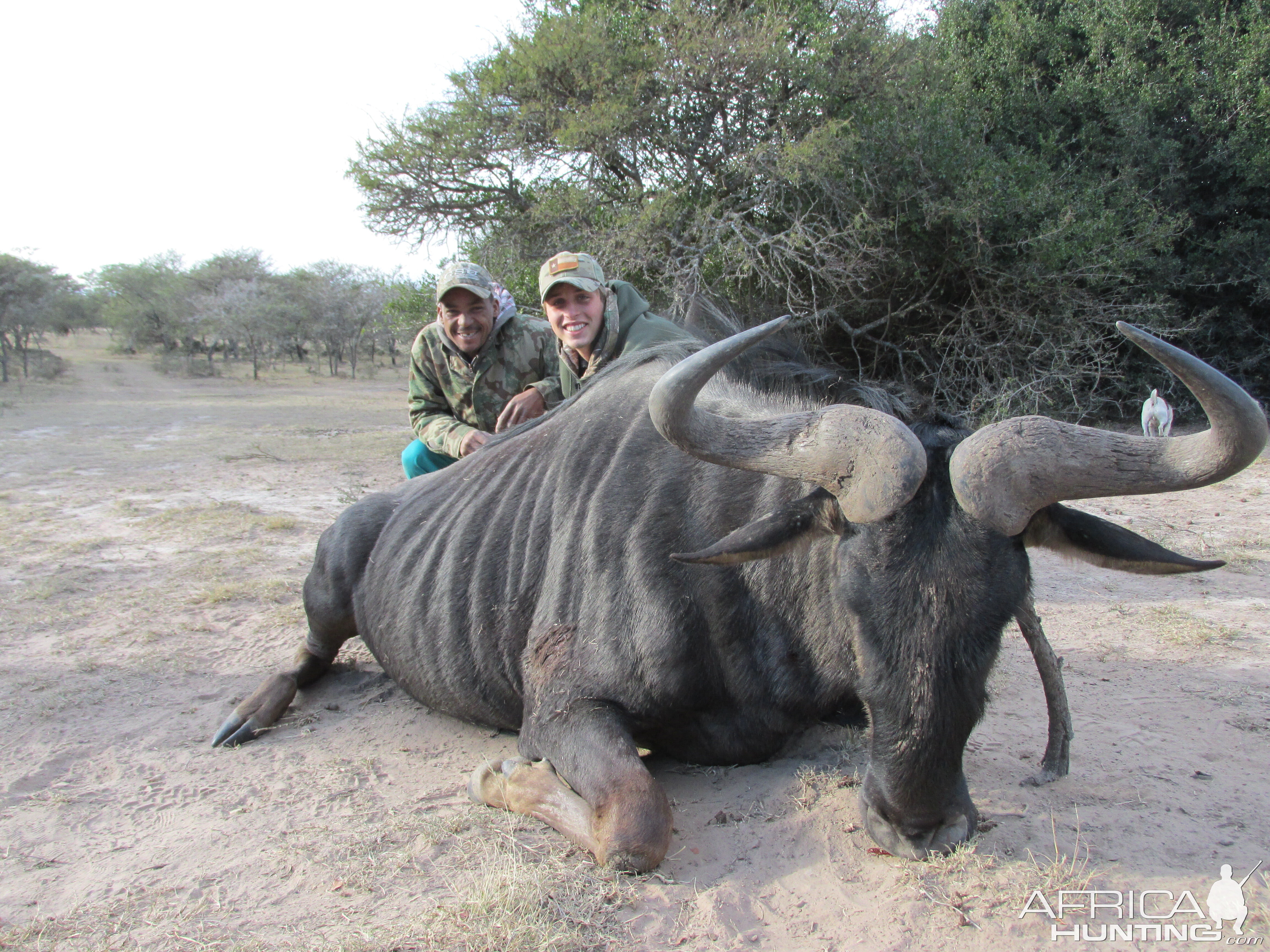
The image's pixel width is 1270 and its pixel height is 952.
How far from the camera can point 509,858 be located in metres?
2.32

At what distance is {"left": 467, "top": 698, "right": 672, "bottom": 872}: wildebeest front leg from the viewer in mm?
2312

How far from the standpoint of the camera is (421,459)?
5711 millimetres

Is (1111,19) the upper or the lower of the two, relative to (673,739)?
upper

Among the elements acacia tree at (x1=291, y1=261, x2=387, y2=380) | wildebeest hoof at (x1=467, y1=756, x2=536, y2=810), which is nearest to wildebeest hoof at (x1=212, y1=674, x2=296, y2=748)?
wildebeest hoof at (x1=467, y1=756, x2=536, y2=810)

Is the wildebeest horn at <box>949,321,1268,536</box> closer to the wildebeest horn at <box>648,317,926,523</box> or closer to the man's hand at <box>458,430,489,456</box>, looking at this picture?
the wildebeest horn at <box>648,317,926,523</box>

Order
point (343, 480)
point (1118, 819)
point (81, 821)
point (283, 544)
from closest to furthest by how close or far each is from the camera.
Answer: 1. point (1118, 819)
2. point (81, 821)
3. point (283, 544)
4. point (343, 480)

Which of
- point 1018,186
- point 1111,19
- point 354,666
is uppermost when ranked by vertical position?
point 1111,19

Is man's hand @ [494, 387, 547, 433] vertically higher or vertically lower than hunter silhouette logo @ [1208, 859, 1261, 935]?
higher

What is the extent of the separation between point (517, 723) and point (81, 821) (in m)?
1.42

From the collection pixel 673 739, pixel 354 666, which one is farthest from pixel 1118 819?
pixel 354 666

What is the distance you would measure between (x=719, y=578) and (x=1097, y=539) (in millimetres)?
1046

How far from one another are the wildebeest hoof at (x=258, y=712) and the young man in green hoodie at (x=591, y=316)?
1.87 m

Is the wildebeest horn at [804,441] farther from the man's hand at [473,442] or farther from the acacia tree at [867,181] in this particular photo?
the acacia tree at [867,181]

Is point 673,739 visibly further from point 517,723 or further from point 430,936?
point 430,936
